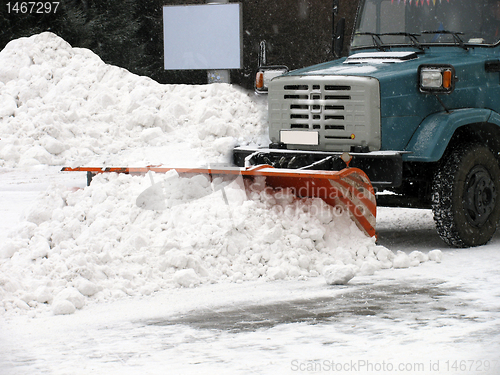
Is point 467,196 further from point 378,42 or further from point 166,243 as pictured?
point 166,243

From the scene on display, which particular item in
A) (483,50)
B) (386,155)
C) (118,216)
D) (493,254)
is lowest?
(493,254)

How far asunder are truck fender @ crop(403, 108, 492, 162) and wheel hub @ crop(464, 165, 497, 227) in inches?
19.3

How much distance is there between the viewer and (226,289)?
6.05 meters

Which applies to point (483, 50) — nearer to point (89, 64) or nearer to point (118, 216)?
point (118, 216)

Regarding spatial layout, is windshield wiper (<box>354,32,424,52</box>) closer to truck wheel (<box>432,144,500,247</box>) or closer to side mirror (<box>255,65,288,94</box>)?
side mirror (<box>255,65,288,94</box>)

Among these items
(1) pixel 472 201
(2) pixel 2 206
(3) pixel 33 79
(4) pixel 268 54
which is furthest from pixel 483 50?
(4) pixel 268 54

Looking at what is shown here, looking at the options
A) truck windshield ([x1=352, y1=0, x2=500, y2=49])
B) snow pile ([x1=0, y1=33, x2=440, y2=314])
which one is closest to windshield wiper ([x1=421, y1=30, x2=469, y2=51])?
truck windshield ([x1=352, y1=0, x2=500, y2=49])

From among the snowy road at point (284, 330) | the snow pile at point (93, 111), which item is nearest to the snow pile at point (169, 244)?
the snowy road at point (284, 330)

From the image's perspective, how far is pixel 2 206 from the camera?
33.0ft

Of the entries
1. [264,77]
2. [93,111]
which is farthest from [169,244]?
[93,111]

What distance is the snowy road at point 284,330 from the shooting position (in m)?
A: 4.27

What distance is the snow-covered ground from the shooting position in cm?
441

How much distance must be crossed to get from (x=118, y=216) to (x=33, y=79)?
31.0 ft

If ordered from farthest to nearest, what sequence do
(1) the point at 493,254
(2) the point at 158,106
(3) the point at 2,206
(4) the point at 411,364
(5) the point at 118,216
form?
(2) the point at 158,106 < (3) the point at 2,206 < (1) the point at 493,254 < (5) the point at 118,216 < (4) the point at 411,364
